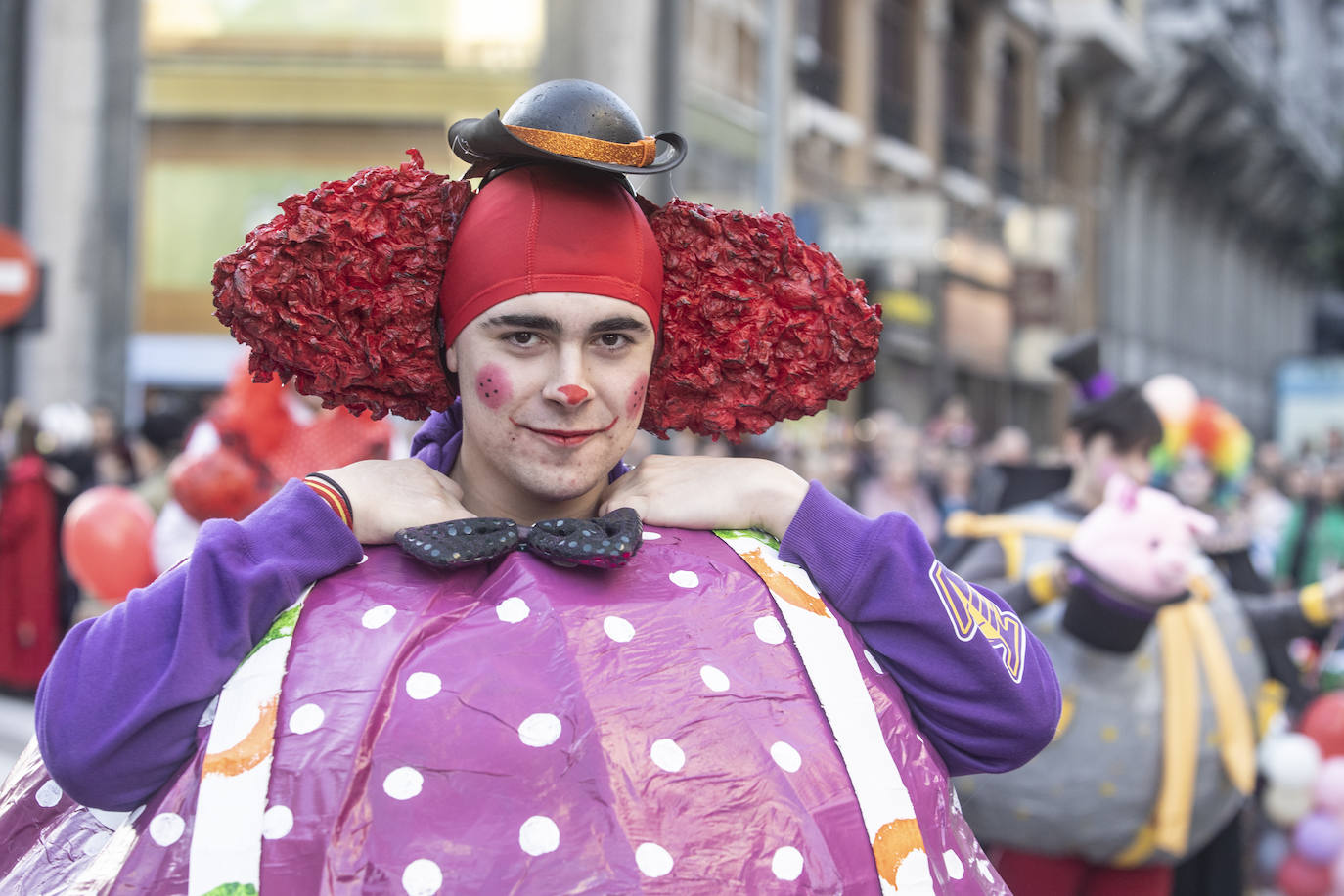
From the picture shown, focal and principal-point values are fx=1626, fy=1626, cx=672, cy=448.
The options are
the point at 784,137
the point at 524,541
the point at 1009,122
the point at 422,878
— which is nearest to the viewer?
the point at 422,878

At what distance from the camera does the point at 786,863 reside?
1.74 metres

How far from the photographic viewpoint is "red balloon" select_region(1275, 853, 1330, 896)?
5.83 meters

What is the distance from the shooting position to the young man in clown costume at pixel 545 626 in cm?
172

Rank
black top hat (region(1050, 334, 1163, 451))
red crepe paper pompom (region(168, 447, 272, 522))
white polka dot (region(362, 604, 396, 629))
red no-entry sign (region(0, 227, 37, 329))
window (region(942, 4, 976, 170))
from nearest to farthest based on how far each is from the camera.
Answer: white polka dot (region(362, 604, 396, 629)) < black top hat (region(1050, 334, 1163, 451)) < red crepe paper pompom (region(168, 447, 272, 522)) < red no-entry sign (region(0, 227, 37, 329)) < window (region(942, 4, 976, 170))

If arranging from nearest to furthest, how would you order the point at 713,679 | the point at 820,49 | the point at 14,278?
the point at 713,679
the point at 14,278
the point at 820,49

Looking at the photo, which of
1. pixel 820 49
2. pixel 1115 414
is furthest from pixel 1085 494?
pixel 820 49

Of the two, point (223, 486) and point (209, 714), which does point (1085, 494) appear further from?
point (209, 714)

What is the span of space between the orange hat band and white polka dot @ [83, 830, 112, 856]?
0.97m

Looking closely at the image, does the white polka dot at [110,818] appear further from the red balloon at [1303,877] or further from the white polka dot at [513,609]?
the red balloon at [1303,877]

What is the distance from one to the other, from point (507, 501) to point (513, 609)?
343mm

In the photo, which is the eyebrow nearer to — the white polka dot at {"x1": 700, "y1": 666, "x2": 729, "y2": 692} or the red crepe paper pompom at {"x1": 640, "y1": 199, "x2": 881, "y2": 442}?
the red crepe paper pompom at {"x1": 640, "y1": 199, "x2": 881, "y2": 442}

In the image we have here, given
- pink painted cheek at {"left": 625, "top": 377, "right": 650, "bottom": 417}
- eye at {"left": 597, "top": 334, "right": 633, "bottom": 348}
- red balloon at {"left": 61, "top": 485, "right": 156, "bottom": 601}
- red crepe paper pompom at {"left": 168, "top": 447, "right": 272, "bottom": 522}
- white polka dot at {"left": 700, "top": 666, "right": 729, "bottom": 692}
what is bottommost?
red balloon at {"left": 61, "top": 485, "right": 156, "bottom": 601}

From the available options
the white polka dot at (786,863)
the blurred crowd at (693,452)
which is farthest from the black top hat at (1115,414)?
the white polka dot at (786,863)

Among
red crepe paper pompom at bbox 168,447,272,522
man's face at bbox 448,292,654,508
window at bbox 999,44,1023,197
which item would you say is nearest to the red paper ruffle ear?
man's face at bbox 448,292,654,508
